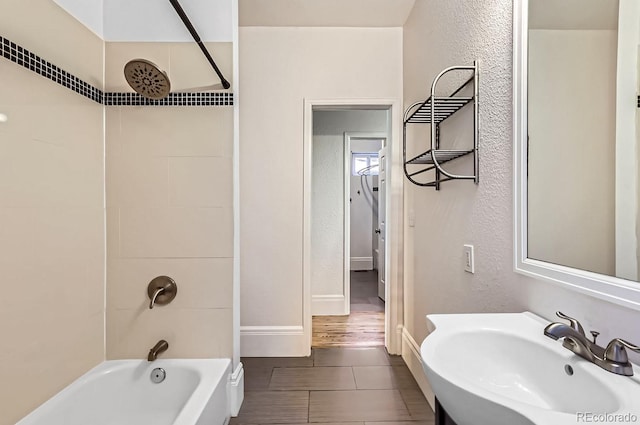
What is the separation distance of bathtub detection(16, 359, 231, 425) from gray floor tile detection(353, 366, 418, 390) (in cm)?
88

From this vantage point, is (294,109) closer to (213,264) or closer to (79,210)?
(213,264)

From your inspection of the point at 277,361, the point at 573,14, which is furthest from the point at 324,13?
the point at 277,361

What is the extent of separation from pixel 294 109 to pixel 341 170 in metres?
1.10

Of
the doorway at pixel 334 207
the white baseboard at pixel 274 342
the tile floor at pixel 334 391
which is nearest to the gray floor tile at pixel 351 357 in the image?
the tile floor at pixel 334 391

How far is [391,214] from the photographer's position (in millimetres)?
2320

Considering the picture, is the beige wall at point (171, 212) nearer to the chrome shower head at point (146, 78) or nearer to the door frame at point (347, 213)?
the chrome shower head at point (146, 78)

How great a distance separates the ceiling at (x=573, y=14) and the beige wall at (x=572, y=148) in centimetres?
2

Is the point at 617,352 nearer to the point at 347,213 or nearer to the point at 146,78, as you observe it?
the point at 146,78

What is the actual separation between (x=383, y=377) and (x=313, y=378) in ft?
1.58

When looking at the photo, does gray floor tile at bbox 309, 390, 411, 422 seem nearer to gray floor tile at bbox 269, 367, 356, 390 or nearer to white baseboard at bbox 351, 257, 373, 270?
gray floor tile at bbox 269, 367, 356, 390

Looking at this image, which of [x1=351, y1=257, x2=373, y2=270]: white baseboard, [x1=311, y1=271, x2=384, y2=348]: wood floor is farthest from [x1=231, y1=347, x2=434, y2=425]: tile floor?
[x1=351, y1=257, x2=373, y2=270]: white baseboard

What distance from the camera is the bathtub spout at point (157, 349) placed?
1.52m

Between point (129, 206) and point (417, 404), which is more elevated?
point (129, 206)

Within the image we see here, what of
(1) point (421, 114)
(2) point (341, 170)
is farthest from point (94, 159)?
(2) point (341, 170)
